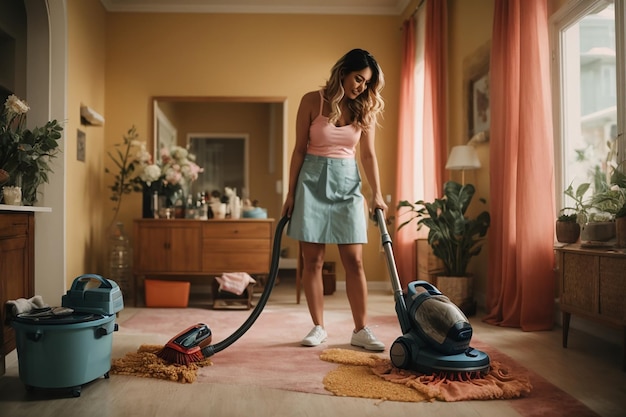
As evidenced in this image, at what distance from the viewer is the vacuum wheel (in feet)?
7.02

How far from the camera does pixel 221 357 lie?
254 cm

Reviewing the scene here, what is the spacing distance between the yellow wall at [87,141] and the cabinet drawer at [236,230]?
38.9 inches

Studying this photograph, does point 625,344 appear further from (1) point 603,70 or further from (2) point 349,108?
(1) point 603,70

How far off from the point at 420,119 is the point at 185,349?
11.1 ft

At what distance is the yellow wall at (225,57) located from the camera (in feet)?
16.9

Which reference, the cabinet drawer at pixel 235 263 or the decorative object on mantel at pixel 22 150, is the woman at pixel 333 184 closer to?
the decorative object on mantel at pixel 22 150

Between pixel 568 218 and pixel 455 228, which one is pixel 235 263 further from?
pixel 568 218

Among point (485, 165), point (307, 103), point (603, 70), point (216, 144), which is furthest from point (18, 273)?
point (603, 70)

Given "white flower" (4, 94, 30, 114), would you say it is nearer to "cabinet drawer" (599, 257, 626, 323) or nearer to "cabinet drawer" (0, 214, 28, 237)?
"cabinet drawer" (0, 214, 28, 237)

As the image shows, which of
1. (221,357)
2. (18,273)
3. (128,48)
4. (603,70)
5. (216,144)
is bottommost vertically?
(221,357)

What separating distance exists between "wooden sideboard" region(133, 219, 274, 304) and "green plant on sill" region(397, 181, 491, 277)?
1.41 m

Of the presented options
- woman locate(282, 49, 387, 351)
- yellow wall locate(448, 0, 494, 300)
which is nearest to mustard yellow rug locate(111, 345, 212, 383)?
woman locate(282, 49, 387, 351)

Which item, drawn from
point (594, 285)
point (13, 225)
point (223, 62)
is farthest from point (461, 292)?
point (223, 62)

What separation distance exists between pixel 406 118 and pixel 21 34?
10.2 ft
